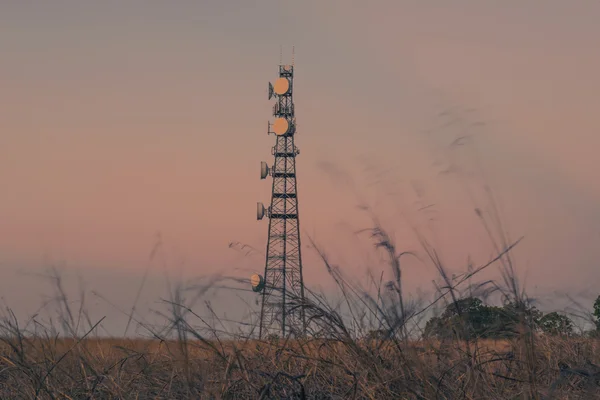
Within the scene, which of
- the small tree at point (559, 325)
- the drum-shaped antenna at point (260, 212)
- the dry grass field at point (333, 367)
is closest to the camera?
the dry grass field at point (333, 367)

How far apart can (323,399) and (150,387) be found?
1245 millimetres

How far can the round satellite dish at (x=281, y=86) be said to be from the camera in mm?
36125

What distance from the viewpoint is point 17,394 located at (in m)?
4.70

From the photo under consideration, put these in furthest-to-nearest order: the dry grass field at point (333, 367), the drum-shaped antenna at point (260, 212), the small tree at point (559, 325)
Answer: the drum-shaped antenna at point (260, 212)
the small tree at point (559, 325)
the dry grass field at point (333, 367)

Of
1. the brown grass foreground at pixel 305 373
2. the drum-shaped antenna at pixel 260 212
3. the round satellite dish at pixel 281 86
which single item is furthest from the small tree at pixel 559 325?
the round satellite dish at pixel 281 86

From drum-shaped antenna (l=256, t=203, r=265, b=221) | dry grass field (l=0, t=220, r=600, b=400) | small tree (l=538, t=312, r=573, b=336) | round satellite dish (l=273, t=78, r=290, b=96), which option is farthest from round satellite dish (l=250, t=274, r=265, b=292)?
round satellite dish (l=273, t=78, r=290, b=96)

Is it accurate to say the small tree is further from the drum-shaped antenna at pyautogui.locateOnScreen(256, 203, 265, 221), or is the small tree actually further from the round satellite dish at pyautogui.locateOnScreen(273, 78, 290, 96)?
the round satellite dish at pyautogui.locateOnScreen(273, 78, 290, 96)

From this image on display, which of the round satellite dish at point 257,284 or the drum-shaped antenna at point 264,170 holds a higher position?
the drum-shaped antenna at point 264,170

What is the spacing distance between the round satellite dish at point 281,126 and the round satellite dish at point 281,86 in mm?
1534

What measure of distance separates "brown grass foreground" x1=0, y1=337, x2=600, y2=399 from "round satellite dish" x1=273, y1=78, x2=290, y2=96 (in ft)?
102

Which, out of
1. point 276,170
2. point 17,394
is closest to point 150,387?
point 17,394

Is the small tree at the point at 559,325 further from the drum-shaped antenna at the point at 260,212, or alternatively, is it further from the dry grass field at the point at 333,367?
the drum-shaped antenna at the point at 260,212

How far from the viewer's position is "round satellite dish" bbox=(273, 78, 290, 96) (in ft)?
119

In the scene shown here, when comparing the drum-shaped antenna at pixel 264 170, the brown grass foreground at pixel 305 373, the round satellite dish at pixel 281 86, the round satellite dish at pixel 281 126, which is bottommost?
the brown grass foreground at pixel 305 373
